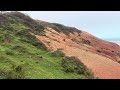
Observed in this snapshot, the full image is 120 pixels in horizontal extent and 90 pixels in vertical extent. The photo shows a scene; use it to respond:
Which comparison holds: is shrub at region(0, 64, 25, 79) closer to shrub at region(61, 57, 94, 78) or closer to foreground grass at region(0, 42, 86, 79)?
foreground grass at region(0, 42, 86, 79)

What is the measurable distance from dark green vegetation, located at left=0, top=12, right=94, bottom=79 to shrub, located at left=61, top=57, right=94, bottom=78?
0.51ft

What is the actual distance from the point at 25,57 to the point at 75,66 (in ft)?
12.2

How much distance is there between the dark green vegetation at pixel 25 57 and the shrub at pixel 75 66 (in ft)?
0.51

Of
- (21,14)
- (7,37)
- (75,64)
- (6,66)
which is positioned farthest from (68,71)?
(21,14)

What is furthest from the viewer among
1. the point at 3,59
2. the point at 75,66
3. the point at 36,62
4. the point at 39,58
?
the point at 75,66

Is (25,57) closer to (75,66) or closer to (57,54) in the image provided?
(75,66)

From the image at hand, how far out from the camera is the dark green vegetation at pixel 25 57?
20281 millimetres

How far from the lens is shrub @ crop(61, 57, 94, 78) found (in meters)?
24.0

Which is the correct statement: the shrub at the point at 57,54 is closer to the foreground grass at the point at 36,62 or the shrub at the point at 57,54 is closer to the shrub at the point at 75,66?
the foreground grass at the point at 36,62

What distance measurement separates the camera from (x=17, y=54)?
24.6 metres

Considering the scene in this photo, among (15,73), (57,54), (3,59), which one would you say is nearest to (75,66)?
(57,54)

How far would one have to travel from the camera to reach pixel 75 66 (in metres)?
25.5

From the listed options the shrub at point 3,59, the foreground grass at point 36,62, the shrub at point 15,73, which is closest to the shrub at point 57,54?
the foreground grass at point 36,62
